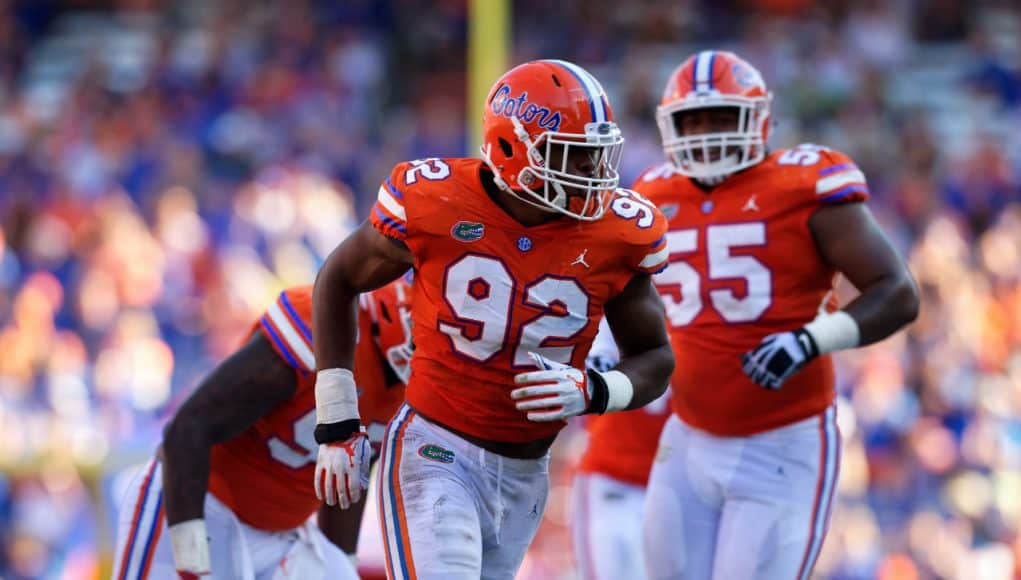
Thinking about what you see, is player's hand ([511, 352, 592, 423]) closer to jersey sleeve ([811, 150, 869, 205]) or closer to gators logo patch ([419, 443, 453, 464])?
gators logo patch ([419, 443, 453, 464])

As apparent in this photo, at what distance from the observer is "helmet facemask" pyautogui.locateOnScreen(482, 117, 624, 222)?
3465 millimetres

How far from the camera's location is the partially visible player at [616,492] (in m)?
5.08

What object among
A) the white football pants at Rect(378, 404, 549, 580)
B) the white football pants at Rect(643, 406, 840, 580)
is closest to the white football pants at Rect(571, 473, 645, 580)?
the white football pants at Rect(643, 406, 840, 580)

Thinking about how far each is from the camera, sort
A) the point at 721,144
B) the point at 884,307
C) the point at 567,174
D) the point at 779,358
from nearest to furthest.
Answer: the point at 567,174 < the point at 779,358 < the point at 884,307 < the point at 721,144

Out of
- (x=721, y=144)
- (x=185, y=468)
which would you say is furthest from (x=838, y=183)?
(x=185, y=468)

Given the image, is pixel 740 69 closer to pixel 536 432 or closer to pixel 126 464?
pixel 536 432

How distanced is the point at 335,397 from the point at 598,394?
0.63 meters

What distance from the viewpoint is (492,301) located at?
348 centimetres

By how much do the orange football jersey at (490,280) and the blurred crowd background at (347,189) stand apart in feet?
11.8

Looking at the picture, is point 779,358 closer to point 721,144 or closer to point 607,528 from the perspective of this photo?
point 721,144

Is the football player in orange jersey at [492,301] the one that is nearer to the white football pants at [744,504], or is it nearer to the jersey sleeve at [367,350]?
the jersey sleeve at [367,350]

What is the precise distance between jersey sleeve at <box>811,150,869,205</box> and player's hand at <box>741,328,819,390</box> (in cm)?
45

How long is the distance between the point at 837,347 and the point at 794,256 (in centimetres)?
36

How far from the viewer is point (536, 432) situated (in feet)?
11.8
